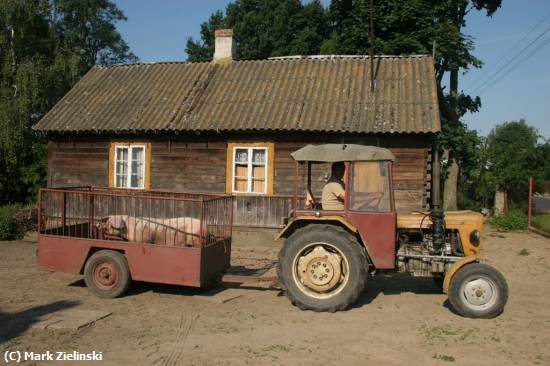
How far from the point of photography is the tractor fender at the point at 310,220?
6763mm

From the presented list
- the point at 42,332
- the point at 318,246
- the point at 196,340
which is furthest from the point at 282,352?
the point at 42,332

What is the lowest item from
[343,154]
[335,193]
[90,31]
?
[335,193]

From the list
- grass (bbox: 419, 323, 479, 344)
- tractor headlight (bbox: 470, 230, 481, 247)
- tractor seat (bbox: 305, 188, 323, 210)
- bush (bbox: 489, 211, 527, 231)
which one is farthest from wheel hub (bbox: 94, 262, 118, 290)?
bush (bbox: 489, 211, 527, 231)

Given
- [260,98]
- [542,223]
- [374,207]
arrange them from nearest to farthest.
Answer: [374,207]
[260,98]
[542,223]

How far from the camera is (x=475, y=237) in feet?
22.1

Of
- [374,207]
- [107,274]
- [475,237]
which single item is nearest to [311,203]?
[374,207]

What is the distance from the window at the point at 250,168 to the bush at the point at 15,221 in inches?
221

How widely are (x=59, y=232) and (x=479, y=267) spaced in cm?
620

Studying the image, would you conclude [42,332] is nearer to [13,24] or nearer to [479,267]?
[479,267]

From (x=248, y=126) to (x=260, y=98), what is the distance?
1590mm

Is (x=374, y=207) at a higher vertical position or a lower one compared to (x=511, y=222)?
higher

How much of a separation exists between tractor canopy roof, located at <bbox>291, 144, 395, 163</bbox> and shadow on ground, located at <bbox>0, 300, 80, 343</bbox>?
12.5ft

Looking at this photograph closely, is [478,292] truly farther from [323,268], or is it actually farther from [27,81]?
[27,81]

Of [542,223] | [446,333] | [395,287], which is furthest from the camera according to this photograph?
[542,223]
